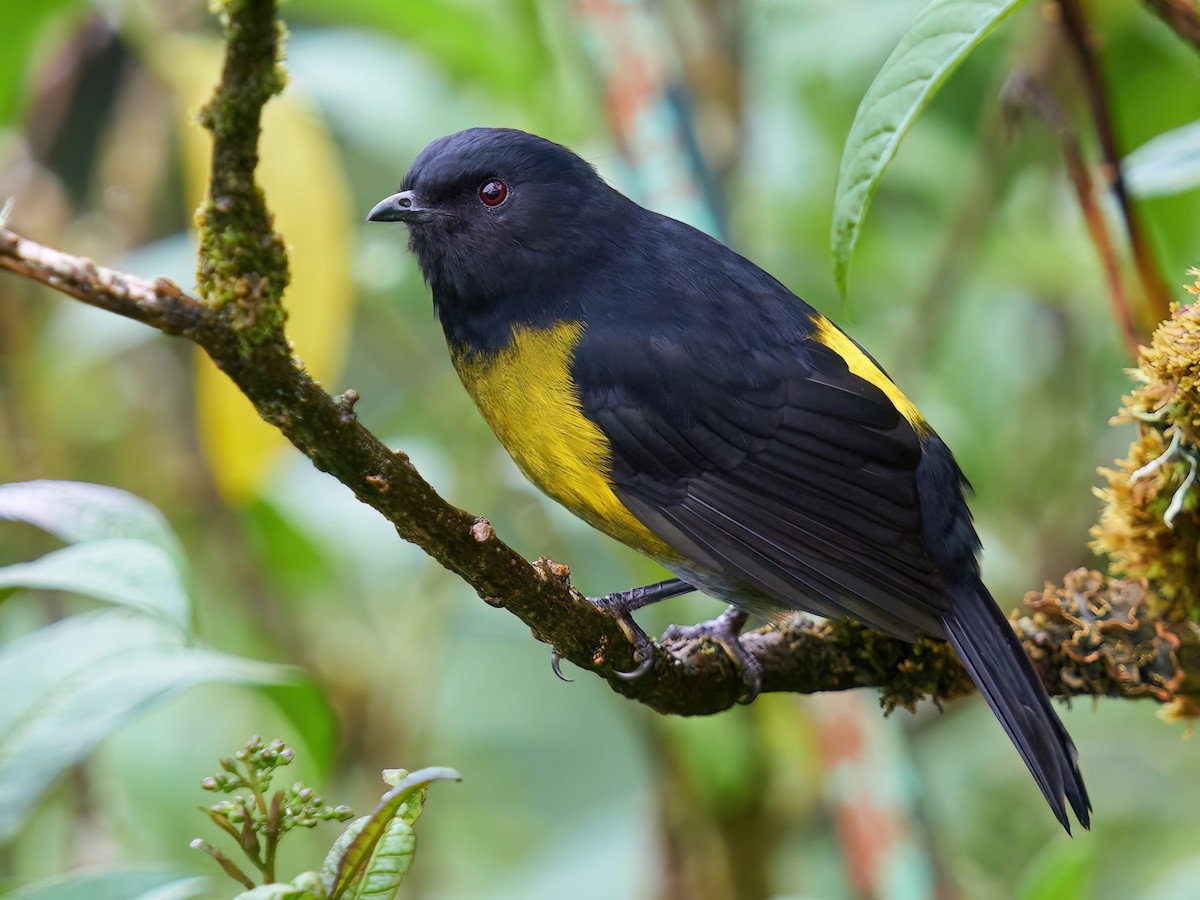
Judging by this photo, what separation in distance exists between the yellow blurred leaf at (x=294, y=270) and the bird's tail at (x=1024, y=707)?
5.40 feet

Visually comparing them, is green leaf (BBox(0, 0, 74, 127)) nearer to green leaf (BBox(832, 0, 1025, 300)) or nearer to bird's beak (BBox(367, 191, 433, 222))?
bird's beak (BBox(367, 191, 433, 222))

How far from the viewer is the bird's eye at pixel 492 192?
10.5 feet

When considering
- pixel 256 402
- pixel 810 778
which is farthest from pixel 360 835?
pixel 810 778

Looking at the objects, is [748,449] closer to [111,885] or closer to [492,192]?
[492,192]

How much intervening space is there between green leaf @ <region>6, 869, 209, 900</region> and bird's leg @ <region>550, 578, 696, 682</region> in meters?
0.67

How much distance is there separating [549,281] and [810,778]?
155cm

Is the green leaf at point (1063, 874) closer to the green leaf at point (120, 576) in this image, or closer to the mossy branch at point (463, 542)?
the mossy branch at point (463, 542)

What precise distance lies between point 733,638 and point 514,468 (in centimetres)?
172

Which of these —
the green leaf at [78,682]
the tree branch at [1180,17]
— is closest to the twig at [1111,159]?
the tree branch at [1180,17]

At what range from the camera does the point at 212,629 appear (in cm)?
455

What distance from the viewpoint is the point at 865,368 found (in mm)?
2996

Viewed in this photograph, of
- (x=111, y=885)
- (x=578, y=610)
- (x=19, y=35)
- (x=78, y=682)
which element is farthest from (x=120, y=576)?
(x=19, y=35)

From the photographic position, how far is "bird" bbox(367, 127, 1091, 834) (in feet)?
8.77

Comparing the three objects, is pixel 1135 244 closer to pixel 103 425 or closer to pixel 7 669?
pixel 7 669
